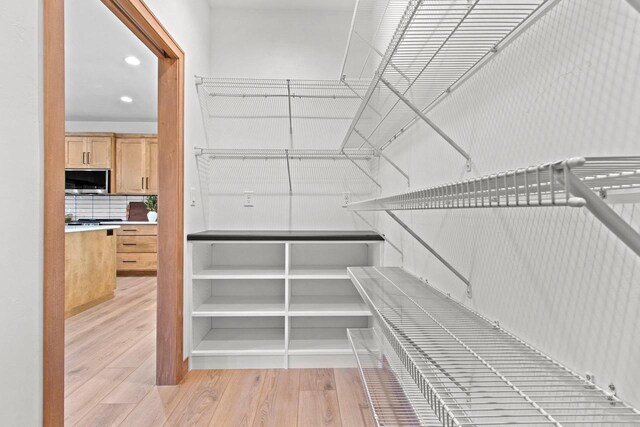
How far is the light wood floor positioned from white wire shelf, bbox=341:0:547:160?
4.80 ft

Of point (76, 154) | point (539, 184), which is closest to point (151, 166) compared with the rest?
point (76, 154)

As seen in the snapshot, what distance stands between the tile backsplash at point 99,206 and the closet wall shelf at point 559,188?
666 cm

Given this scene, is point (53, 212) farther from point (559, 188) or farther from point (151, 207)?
point (151, 207)

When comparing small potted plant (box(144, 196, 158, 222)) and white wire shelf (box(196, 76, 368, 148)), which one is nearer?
white wire shelf (box(196, 76, 368, 148))

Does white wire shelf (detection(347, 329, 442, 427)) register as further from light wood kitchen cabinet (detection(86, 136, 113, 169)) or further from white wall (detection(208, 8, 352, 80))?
light wood kitchen cabinet (detection(86, 136, 113, 169))

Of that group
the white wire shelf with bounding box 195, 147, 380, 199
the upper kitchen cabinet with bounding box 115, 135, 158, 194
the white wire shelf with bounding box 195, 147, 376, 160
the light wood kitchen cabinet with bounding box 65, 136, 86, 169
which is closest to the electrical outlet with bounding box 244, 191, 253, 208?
the white wire shelf with bounding box 195, 147, 380, 199

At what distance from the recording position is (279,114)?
2998mm

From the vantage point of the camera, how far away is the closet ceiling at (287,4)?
2854 mm

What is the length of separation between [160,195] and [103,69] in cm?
277

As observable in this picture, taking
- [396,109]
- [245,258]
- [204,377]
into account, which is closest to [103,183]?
[245,258]

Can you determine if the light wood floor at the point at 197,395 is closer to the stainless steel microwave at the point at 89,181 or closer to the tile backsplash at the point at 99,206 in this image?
the stainless steel microwave at the point at 89,181

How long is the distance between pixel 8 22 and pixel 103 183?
572cm

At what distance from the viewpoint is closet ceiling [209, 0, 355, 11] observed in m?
2.85

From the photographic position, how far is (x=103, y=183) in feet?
19.8
